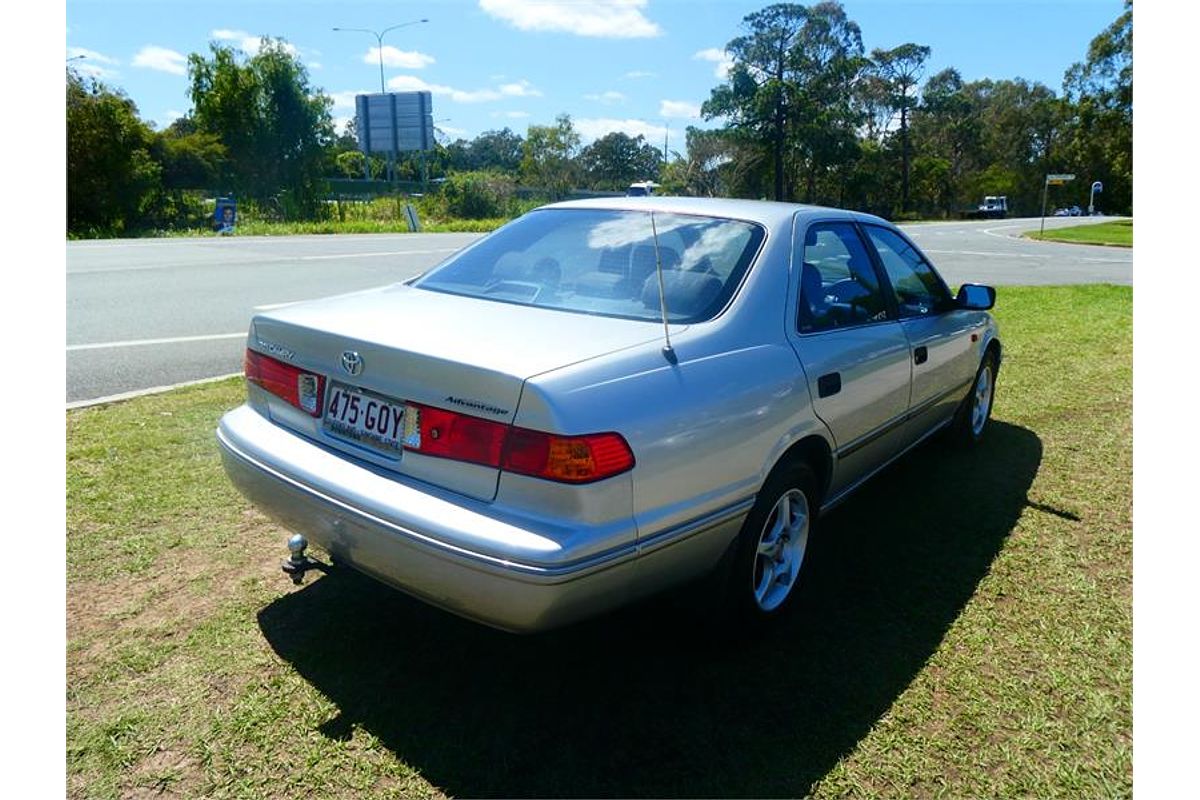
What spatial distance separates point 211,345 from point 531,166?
62.3 m

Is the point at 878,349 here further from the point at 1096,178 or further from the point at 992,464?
the point at 1096,178

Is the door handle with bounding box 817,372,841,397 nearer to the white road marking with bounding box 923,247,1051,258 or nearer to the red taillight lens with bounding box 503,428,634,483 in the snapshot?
the red taillight lens with bounding box 503,428,634,483

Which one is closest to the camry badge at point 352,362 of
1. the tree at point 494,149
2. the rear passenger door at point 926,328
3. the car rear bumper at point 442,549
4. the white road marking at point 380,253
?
the car rear bumper at point 442,549

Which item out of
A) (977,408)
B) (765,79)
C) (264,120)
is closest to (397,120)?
(264,120)

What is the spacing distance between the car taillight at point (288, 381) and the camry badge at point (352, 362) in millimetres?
166

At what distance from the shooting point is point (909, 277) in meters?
4.31

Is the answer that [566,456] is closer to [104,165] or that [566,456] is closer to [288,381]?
[288,381]

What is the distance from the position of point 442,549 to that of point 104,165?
37.8 meters

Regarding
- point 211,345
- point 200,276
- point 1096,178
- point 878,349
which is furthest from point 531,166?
point 878,349

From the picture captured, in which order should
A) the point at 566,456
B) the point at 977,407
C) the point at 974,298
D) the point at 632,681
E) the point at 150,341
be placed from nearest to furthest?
the point at 566,456 → the point at 632,681 → the point at 974,298 → the point at 977,407 → the point at 150,341

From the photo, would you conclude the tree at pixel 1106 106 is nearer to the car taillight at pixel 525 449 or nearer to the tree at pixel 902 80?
the tree at pixel 902 80

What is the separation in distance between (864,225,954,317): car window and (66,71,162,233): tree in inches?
1358

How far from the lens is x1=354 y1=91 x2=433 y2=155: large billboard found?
1761 inches

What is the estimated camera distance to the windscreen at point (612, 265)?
2.92 m
